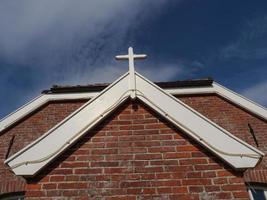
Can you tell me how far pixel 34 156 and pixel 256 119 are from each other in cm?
602

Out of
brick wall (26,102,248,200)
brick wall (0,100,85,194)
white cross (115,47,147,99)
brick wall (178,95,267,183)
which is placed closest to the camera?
brick wall (26,102,248,200)

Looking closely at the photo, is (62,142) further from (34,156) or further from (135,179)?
(135,179)

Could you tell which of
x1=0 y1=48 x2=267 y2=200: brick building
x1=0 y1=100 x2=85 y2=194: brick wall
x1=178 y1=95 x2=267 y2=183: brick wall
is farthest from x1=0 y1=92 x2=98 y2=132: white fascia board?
x1=0 y1=48 x2=267 y2=200: brick building

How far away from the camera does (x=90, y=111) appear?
3965 mm

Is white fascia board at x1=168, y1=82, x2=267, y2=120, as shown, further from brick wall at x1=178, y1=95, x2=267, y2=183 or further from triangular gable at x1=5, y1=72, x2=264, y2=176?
triangular gable at x1=5, y1=72, x2=264, y2=176

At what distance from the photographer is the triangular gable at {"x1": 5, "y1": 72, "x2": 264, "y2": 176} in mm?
3518

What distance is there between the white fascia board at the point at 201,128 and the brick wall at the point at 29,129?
4222 millimetres

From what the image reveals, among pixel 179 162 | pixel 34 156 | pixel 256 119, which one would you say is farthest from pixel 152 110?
pixel 256 119

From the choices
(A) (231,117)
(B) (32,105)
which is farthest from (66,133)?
(A) (231,117)

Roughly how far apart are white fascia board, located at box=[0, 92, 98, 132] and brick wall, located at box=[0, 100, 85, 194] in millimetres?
112

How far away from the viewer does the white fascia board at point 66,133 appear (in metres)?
3.52

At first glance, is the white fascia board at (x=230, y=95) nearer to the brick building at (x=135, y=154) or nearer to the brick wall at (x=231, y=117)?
the brick wall at (x=231, y=117)

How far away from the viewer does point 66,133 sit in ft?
12.4

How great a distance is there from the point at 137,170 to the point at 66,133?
3.29ft
